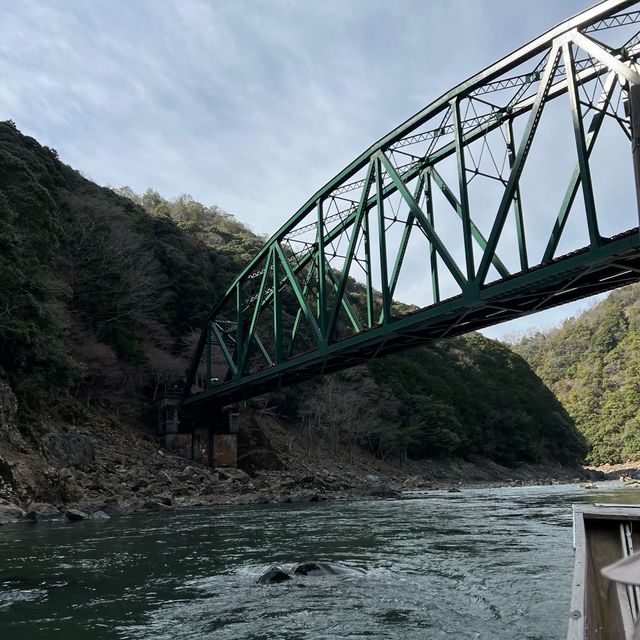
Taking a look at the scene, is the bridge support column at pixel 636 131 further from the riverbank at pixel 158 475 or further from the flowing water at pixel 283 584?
the riverbank at pixel 158 475

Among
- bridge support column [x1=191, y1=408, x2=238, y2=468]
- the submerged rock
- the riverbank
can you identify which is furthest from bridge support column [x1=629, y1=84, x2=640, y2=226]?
bridge support column [x1=191, y1=408, x2=238, y2=468]

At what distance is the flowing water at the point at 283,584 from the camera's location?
6086 millimetres

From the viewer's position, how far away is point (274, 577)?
8305 millimetres

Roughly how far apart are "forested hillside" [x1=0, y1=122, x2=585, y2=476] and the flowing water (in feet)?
41.5

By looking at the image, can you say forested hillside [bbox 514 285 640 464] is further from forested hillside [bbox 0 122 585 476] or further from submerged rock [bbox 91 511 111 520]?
submerged rock [bbox 91 511 111 520]

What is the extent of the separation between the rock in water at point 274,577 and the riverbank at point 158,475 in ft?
35.8

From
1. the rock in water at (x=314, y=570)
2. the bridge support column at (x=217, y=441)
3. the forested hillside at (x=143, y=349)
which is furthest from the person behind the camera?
the bridge support column at (x=217, y=441)

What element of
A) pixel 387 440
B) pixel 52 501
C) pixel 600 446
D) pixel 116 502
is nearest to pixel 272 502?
pixel 116 502

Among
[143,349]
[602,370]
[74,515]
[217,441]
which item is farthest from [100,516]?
[602,370]

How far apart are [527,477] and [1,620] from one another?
6932 cm

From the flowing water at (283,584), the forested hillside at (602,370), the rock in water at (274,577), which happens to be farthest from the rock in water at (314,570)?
the forested hillside at (602,370)

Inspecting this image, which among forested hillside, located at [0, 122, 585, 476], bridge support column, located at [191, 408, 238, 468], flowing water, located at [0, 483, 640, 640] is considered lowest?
flowing water, located at [0, 483, 640, 640]

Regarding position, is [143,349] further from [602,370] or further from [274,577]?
[602,370]

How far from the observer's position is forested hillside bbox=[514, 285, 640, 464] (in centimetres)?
8944
